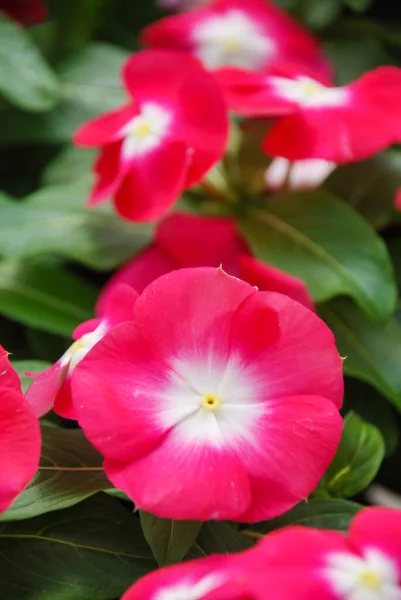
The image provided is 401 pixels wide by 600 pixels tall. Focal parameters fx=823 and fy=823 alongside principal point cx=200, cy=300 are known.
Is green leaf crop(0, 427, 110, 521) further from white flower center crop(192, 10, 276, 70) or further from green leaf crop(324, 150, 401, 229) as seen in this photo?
white flower center crop(192, 10, 276, 70)

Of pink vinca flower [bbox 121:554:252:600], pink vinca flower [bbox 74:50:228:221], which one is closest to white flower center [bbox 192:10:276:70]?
pink vinca flower [bbox 74:50:228:221]

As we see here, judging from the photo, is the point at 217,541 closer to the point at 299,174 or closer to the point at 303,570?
the point at 303,570

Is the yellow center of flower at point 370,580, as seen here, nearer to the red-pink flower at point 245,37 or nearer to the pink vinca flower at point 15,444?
the pink vinca flower at point 15,444

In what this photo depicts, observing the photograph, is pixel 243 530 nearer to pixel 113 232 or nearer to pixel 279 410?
pixel 279 410

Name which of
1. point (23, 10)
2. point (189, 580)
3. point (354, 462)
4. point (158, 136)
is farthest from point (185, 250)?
point (23, 10)

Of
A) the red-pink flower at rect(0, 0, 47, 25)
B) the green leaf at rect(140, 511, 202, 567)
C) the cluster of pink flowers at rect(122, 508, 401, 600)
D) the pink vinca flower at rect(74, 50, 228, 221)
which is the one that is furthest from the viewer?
the red-pink flower at rect(0, 0, 47, 25)

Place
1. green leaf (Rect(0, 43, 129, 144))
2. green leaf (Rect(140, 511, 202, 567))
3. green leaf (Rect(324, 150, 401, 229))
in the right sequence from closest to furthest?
green leaf (Rect(140, 511, 202, 567)) → green leaf (Rect(324, 150, 401, 229)) → green leaf (Rect(0, 43, 129, 144))

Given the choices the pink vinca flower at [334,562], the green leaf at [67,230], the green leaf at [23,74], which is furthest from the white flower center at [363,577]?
the green leaf at [23,74]
